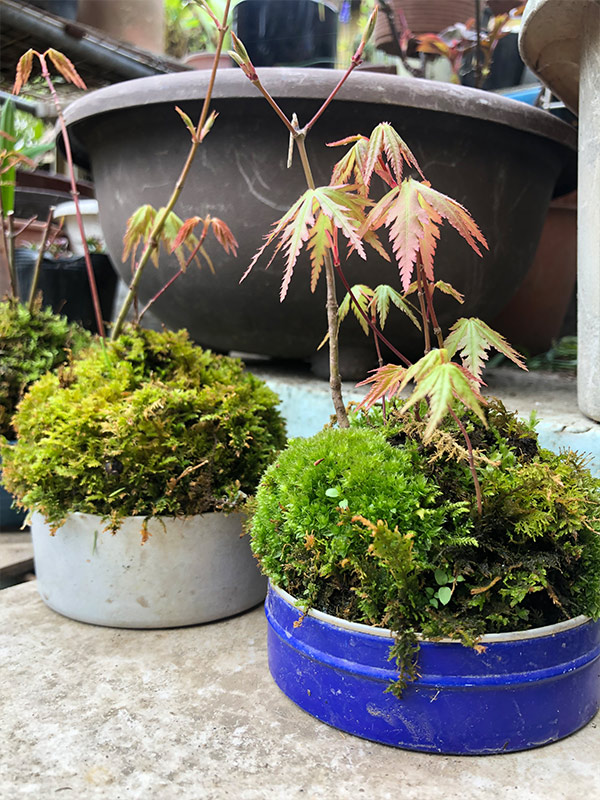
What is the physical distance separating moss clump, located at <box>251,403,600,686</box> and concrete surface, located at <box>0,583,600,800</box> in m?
0.17

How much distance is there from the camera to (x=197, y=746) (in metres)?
1.06

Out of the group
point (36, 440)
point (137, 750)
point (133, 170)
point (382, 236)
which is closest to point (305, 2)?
point (133, 170)

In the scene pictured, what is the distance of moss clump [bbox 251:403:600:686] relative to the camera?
1.00 meters

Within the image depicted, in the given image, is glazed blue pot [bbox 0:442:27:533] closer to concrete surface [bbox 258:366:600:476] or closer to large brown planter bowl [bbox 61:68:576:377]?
large brown planter bowl [bbox 61:68:576:377]

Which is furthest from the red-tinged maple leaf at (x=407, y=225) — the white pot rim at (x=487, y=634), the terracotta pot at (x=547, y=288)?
the terracotta pot at (x=547, y=288)

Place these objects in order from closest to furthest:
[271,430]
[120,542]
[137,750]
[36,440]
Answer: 1. [137,750]
2. [120,542]
3. [36,440]
4. [271,430]

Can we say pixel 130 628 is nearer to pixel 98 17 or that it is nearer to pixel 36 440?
pixel 36 440

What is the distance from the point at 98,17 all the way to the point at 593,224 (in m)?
4.04

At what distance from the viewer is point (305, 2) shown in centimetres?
354

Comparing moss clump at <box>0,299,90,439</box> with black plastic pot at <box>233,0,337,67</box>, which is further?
black plastic pot at <box>233,0,337,67</box>

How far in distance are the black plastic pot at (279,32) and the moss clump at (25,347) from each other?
2.03 meters

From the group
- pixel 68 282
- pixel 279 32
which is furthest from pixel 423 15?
pixel 68 282

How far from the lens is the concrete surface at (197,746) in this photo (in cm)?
97

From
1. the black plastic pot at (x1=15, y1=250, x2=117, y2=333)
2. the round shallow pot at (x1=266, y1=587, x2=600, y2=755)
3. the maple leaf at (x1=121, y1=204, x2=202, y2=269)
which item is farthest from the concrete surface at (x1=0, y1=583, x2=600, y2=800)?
the black plastic pot at (x1=15, y1=250, x2=117, y2=333)
